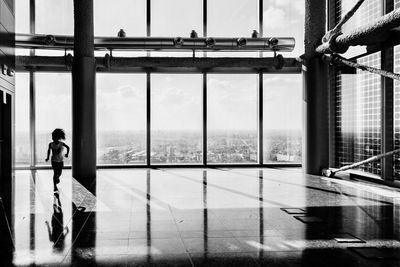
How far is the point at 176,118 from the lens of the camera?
1343 centimetres

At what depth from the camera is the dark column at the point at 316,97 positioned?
11164mm

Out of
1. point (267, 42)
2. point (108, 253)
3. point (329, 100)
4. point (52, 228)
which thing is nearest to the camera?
point (108, 253)

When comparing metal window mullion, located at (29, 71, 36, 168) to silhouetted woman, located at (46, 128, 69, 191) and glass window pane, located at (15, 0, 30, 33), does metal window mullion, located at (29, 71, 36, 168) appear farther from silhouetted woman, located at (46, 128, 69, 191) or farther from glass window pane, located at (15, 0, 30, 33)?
silhouetted woman, located at (46, 128, 69, 191)

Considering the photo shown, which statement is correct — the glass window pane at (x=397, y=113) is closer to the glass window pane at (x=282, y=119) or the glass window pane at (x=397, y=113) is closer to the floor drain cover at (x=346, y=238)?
the floor drain cover at (x=346, y=238)

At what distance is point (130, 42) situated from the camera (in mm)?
12281

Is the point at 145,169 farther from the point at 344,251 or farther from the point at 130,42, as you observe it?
the point at 344,251

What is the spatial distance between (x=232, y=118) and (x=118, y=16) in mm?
5150

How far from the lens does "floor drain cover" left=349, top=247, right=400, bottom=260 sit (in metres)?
3.83

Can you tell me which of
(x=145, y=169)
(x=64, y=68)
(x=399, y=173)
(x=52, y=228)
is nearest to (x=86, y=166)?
(x=145, y=169)

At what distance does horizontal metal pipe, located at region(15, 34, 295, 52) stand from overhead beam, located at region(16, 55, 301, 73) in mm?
394

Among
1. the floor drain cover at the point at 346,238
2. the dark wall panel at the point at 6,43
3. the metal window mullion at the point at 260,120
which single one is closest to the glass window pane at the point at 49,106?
the dark wall panel at the point at 6,43

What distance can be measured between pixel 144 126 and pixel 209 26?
13.2ft

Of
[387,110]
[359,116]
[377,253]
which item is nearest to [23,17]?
[359,116]

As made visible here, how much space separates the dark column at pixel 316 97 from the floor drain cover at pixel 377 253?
7.25m
